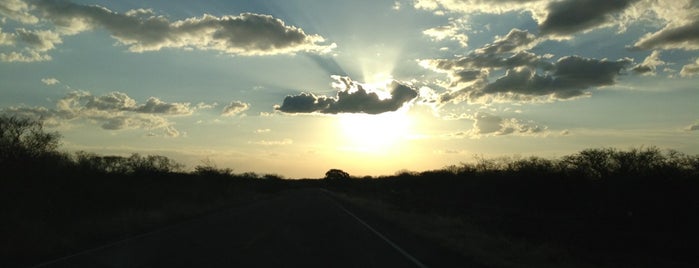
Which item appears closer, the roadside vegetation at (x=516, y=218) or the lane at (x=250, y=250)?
the lane at (x=250, y=250)

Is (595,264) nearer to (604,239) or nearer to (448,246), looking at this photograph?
(448,246)

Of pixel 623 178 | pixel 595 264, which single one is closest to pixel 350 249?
pixel 595 264

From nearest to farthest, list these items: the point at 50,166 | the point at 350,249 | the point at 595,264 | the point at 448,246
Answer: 1. the point at 595,264
2. the point at 350,249
3. the point at 448,246
4. the point at 50,166

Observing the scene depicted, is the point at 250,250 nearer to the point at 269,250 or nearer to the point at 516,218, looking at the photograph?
→ the point at 269,250

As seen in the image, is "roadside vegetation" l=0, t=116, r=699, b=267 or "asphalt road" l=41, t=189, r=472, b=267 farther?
"roadside vegetation" l=0, t=116, r=699, b=267

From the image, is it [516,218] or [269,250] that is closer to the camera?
[269,250]

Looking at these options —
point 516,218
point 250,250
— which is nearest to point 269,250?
point 250,250

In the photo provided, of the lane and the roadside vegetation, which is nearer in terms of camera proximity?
the lane

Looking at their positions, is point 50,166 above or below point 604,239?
above

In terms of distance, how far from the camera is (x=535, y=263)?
13.3m

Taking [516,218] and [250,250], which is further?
[516,218]

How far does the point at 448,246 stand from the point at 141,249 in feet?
27.4

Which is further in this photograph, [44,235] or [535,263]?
[44,235]

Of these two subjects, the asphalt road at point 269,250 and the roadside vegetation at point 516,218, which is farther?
the roadside vegetation at point 516,218
